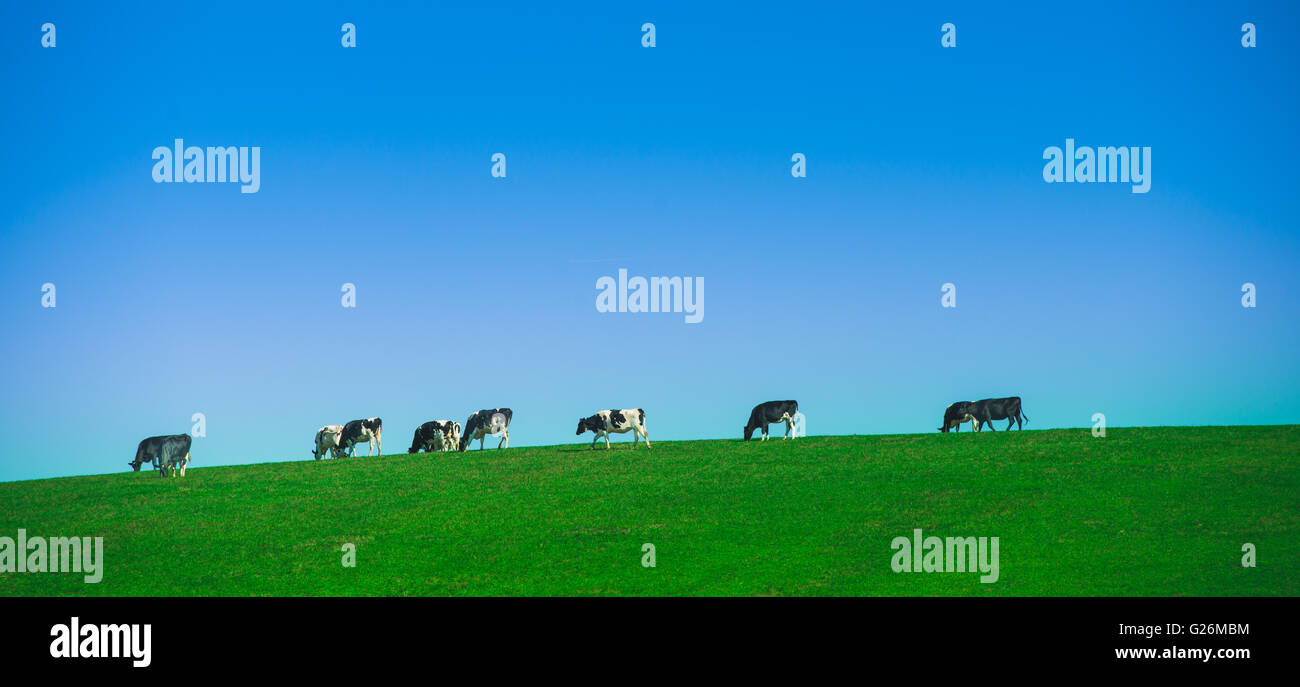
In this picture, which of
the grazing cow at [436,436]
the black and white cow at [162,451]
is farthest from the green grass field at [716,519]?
the grazing cow at [436,436]

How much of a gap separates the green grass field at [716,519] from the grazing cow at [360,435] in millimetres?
9972

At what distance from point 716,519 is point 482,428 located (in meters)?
19.6

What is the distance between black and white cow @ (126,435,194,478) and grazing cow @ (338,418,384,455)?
919 cm

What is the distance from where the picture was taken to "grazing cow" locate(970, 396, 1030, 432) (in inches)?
1864

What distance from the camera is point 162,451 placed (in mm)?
38656

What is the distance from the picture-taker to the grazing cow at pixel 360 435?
4747 centimetres
